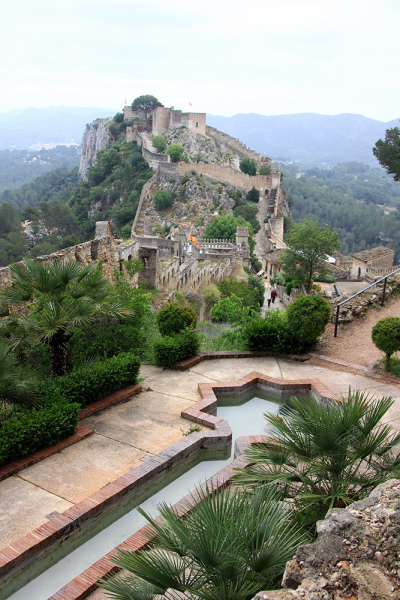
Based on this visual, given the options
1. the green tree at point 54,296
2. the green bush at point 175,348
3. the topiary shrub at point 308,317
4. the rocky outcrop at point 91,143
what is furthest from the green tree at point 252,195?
the green tree at point 54,296

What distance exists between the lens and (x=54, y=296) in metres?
7.07

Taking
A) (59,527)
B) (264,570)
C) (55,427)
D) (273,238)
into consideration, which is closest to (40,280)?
(55,427)

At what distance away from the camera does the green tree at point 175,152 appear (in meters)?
62.1

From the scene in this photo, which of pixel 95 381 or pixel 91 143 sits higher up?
pixel 91 143

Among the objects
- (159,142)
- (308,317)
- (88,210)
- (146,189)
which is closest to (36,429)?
(308,317)

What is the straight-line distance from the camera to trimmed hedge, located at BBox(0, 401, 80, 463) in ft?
19.1

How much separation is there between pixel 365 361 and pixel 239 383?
3.06 metres

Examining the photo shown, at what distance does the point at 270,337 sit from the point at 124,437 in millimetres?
4495

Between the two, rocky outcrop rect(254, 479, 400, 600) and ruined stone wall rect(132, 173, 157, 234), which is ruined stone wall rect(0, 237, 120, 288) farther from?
ruined stone wall rect(132, 173, 157, 234)

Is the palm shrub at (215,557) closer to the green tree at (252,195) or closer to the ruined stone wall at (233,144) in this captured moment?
the green tree at (252,195)

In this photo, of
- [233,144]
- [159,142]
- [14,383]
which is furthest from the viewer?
[233,144]

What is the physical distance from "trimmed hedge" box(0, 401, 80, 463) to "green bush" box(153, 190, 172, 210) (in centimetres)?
5011

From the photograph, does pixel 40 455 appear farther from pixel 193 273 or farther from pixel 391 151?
pixel 193 273

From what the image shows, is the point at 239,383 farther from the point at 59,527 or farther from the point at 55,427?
the point at 59,527
